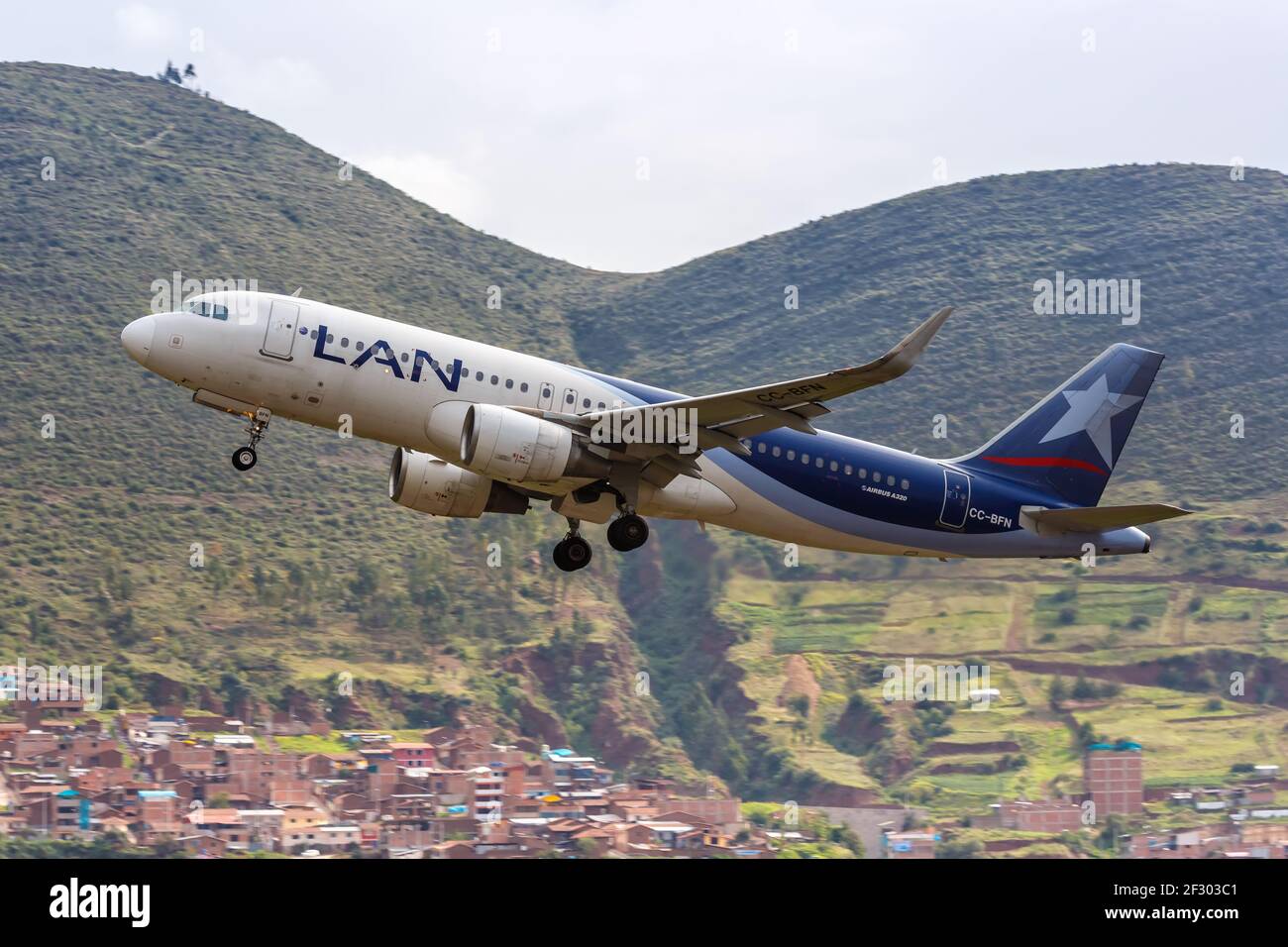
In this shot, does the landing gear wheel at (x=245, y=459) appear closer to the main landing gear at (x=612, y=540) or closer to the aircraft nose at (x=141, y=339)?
the aircraft nose at (x=141, y=339)

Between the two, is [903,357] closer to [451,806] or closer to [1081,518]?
[1081,518]

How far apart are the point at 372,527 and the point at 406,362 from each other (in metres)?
78.1

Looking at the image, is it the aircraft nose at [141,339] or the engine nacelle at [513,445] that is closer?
the engine nacelle at [513,445]

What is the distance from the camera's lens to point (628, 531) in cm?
3753

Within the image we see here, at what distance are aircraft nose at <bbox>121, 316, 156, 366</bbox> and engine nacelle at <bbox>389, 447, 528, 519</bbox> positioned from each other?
6.50 metres

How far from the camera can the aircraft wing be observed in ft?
103

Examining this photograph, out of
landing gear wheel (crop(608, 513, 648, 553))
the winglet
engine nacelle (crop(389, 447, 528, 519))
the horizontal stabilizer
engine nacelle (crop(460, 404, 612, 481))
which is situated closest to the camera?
the winglet

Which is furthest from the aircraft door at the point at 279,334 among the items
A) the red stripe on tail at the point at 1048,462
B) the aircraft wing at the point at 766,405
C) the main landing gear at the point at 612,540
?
the red stripe on tail at the point at 1048,462

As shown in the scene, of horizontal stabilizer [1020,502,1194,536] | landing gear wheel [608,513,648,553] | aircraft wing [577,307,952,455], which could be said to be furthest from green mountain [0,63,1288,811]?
aircraft wing [577,307,952,455]

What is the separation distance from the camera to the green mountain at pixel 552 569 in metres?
95.9

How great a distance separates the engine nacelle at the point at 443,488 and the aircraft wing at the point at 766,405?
4235mm

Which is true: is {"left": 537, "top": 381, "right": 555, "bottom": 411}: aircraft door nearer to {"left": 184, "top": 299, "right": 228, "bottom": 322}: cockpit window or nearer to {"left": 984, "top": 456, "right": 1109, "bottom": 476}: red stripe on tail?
{"left": 184, "top": 299, "right": 228, "bottom": 322}: cockpit window
